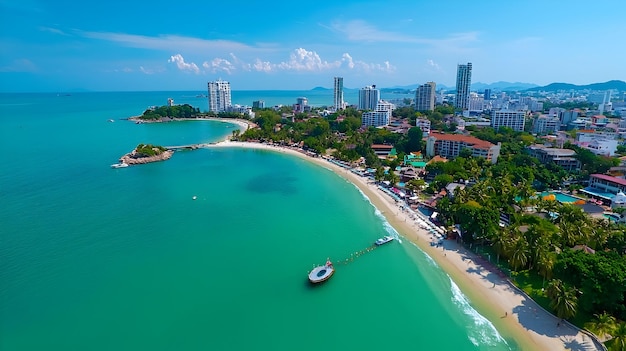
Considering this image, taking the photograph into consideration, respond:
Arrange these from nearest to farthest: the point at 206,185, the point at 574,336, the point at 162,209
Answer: the point at 574,336, the point at 162,209, the point at 206,185

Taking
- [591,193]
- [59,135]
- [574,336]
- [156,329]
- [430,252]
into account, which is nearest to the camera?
[574,336]

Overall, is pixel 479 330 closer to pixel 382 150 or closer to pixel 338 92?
pixel 382 150

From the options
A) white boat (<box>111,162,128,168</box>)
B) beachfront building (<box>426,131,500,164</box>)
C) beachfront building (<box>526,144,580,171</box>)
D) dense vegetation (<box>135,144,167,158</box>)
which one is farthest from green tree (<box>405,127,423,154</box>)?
white boat (<box>111,162,128,168</box>)

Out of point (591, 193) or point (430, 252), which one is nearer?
point (430, 252)

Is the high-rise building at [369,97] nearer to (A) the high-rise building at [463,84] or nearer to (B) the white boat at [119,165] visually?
(A) the high-rise building at [463,84]

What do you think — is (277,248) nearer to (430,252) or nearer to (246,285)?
(246,285)

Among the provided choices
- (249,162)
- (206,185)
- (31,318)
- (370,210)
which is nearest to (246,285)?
(31,318)

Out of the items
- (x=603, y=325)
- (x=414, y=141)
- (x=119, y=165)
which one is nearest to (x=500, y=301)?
(x=603, y=325)

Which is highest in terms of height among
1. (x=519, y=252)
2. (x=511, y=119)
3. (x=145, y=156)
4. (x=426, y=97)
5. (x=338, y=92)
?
(x=338, y=92)
